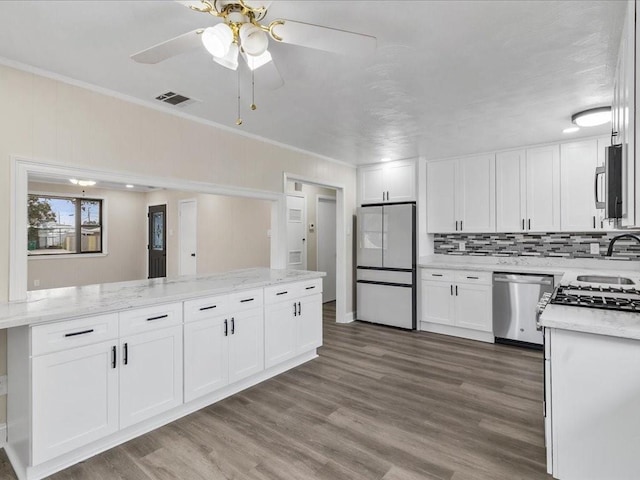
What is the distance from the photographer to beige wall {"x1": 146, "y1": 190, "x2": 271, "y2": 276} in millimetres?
5648

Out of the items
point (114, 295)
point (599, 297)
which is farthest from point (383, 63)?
point (114, 295)

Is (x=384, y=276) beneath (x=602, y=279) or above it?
beneath

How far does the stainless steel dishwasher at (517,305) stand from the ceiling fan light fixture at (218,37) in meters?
3.90

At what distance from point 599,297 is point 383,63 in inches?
75.6

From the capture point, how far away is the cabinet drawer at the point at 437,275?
15.0 feet

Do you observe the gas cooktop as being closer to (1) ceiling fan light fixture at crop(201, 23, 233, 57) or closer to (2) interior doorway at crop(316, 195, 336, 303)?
(1) ceiling fan light fixture at crop(201, 23, 233, 57)

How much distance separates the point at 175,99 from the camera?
2.82 meters

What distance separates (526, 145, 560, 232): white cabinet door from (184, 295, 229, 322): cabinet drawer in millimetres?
3691

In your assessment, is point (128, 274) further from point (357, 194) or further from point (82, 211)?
point (357, 194)

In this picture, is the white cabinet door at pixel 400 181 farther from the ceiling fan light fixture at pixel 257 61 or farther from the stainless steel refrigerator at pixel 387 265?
the ceiling fan light fixture at pixel 257 61

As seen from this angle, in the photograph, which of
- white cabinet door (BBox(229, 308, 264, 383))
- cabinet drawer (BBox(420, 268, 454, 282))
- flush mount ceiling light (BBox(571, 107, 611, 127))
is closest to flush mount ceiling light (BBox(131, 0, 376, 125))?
white cabinet door (BBox(229, 308, 264, 383))

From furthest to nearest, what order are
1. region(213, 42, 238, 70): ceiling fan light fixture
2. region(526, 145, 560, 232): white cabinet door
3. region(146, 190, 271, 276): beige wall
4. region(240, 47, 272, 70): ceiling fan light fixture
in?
1. region(146, 190, 271, 276): beige wall
2. region(526, 145, 560, 232): white cabinet door
3. region(240, 47, 272, 70): ceiling fan light fixture
4. region(213, 42, 238, 70): ceiling fan light fixture

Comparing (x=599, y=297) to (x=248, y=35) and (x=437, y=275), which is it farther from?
(x=437, y=275)

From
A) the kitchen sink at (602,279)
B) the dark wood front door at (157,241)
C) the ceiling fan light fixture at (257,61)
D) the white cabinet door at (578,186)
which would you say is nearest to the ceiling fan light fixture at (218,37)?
the ceiling fan light fixture at (257,61)
